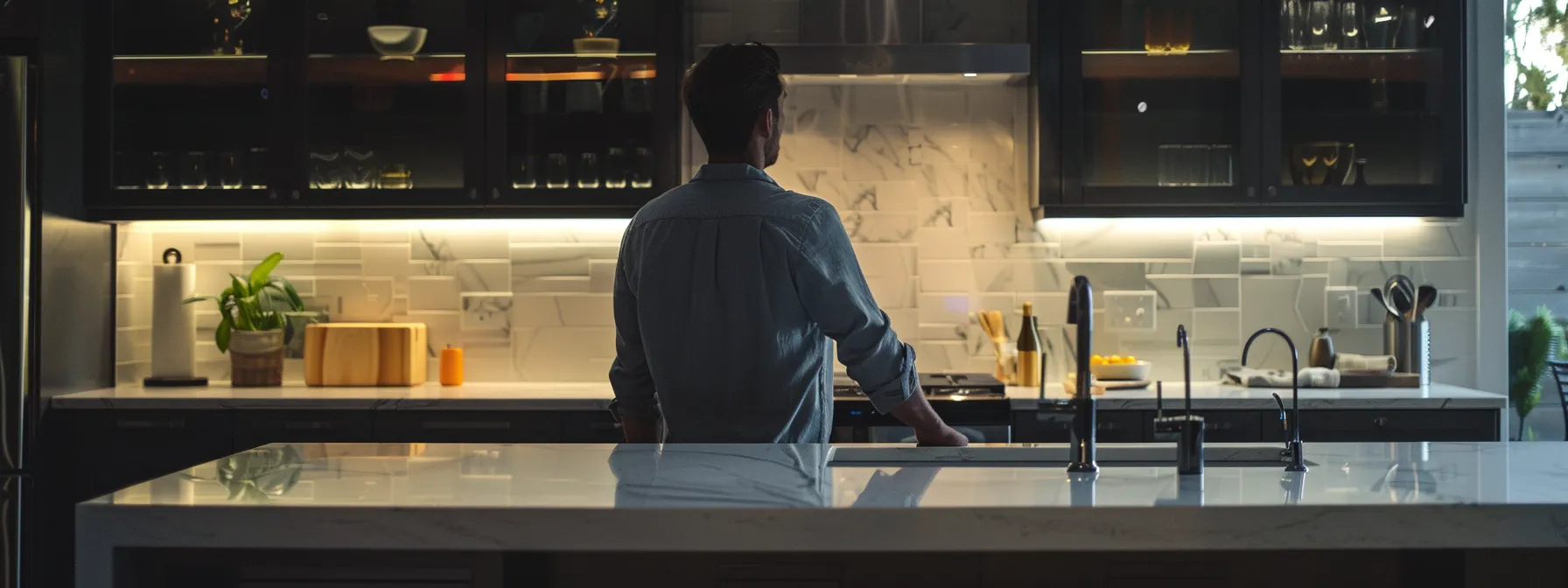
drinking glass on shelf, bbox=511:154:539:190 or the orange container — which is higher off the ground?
drinking glass on shelf, bbox=511:154:539:190

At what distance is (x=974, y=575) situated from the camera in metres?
1.61

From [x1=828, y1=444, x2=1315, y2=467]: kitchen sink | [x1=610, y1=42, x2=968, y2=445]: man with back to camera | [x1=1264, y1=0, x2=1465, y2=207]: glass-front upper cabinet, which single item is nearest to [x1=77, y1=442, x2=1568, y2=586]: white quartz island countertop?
[x1=828, y1=444, x2=1315, y2=467]: kitchen sink

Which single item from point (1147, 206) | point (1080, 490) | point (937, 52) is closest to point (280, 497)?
point (1080, 490)

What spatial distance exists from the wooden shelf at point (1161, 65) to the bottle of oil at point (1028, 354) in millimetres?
744

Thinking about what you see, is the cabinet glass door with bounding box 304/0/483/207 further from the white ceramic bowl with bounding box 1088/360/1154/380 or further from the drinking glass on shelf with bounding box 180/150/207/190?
the white ceramic bowl with bounding box 1088/360/1154/380

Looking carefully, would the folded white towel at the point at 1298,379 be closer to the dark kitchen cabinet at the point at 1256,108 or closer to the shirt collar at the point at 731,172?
the dark kitchen cabinet at the point at 1256,108

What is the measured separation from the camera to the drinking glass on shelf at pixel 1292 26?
3828mm

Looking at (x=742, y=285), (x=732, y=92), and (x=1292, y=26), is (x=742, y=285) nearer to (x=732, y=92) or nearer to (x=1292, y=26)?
(x=732, y=92)

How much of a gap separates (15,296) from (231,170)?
68cm

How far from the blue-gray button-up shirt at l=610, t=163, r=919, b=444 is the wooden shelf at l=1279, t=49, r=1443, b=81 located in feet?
7.48

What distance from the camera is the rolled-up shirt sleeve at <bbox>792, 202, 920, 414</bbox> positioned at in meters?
2.04

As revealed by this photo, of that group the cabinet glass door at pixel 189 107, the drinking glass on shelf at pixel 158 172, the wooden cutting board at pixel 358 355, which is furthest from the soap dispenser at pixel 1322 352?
the drinking glass on shelf at pixel 158 172

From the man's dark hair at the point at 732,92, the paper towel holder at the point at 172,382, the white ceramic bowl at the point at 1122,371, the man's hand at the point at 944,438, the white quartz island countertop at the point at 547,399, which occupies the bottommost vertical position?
the white quartz island countertop at the point at 547,399

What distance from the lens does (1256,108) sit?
149 inches
